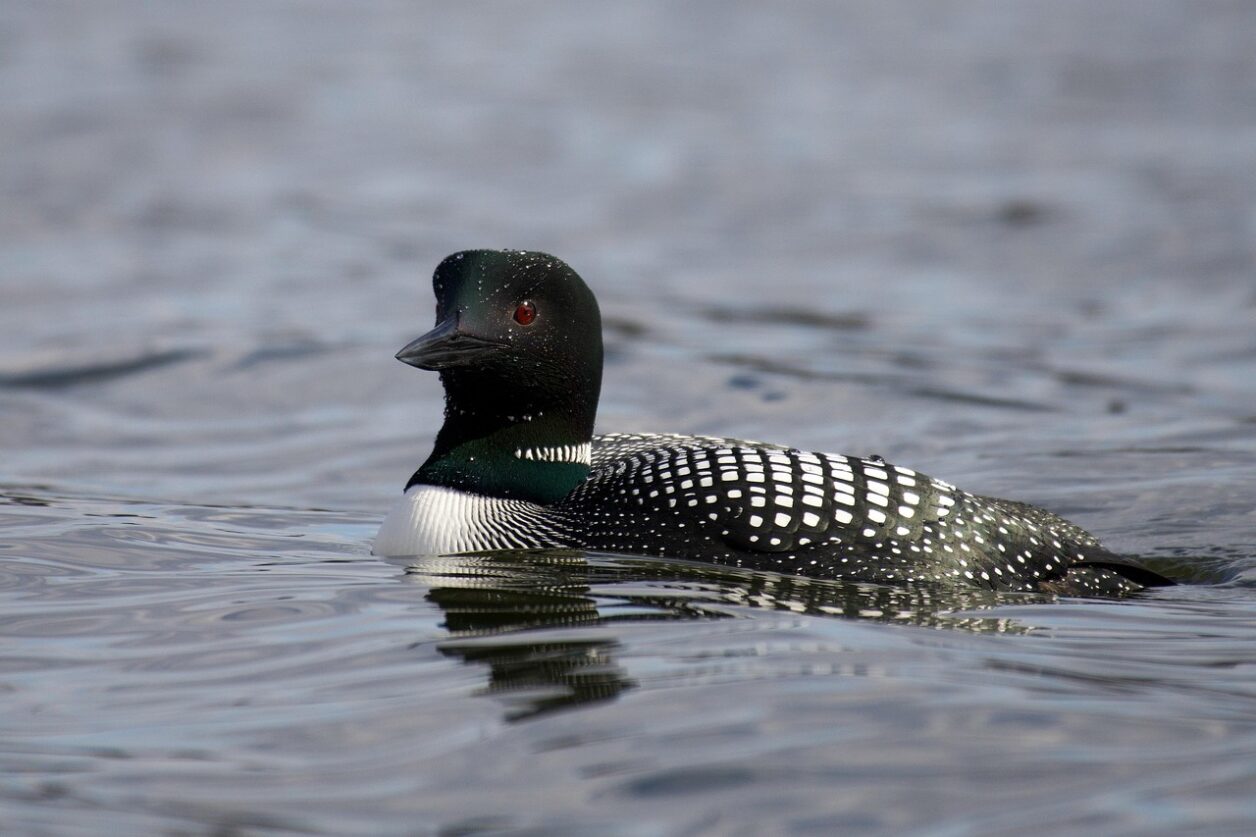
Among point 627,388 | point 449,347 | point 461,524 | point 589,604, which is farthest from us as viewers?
point 627,388

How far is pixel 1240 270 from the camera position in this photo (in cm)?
1189

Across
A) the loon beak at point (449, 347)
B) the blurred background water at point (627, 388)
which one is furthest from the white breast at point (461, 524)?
the loon beak at point (449, 347)

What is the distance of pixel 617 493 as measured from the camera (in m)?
4.64

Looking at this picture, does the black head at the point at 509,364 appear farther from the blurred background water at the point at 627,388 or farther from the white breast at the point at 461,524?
the blurred background water at the point at 627,388

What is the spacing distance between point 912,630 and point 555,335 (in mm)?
1289

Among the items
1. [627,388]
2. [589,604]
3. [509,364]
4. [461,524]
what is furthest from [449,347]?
[627,388]

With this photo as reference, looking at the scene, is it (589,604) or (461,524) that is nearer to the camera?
(589,604)

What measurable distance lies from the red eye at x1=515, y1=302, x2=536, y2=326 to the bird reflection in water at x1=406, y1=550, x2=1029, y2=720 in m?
0.58

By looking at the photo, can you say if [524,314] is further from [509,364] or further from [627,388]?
[627,388]

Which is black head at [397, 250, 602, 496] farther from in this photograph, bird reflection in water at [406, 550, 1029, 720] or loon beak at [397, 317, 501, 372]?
bird reflection in water at [406, 550, 1029, 720]

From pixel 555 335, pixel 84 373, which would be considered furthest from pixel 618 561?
pixel 84 373

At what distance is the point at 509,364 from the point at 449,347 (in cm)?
18

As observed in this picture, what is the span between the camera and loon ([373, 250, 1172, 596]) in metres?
4.45

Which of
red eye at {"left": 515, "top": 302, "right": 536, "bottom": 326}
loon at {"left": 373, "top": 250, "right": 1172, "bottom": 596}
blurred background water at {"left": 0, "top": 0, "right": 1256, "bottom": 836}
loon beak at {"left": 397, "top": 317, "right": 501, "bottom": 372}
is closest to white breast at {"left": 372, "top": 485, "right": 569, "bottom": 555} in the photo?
loon at {"left": 373, "top": 250, "right": 1172, "bottom": 596}
